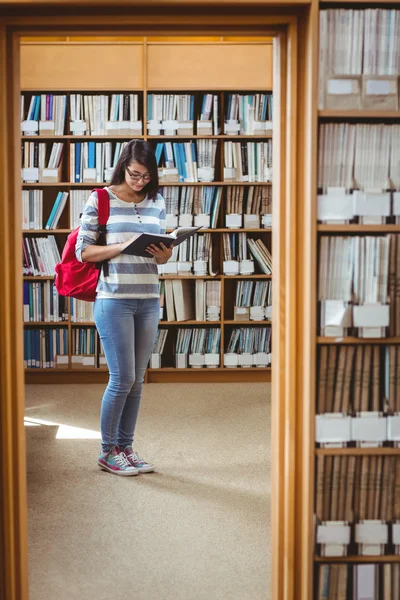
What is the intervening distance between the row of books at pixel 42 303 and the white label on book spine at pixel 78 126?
1070 millimetres

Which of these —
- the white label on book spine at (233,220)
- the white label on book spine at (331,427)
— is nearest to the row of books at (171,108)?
the white label on book spine at (233,220)

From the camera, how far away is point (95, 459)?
3508 millimetres

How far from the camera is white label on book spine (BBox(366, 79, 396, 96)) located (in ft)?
5.70

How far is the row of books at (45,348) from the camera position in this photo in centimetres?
507

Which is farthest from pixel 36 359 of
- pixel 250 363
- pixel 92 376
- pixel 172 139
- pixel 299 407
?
pixel 299 407

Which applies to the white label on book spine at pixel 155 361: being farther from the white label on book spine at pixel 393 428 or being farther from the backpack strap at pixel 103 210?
the white label on book spine at pixel 393 428

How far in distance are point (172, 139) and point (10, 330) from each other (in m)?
3.43

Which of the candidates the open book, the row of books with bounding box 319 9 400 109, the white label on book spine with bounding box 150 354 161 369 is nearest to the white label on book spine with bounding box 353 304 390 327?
the row of books with bounding box 319 9 400 109

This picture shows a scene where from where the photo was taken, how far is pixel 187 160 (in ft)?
16.3

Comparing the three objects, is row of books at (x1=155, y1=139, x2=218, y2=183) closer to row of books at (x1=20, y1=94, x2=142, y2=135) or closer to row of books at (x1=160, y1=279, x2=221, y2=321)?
row of books at (x1=20, y1=94, x2=142, y2=135)

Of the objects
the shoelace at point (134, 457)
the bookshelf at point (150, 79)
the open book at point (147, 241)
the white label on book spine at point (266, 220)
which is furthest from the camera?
the white label on book spine at point (266, 220)

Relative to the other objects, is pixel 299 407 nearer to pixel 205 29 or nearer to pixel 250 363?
pixel 205 29

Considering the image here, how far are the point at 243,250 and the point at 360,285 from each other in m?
3.30

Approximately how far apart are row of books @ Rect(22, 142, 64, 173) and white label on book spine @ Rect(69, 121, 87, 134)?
139mm
